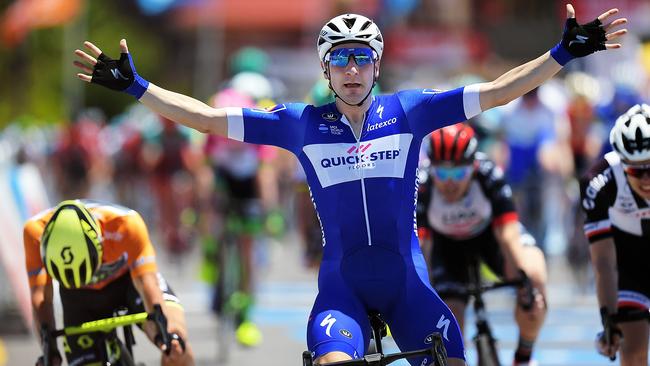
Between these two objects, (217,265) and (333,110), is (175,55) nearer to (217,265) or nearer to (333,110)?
(217,265)

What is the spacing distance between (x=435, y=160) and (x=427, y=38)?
4249cm

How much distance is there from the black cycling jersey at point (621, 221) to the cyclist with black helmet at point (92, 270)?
2.36 meters

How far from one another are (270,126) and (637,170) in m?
1.98

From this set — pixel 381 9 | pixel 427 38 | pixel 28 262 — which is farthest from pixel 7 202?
pixel 427 38

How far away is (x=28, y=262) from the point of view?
7395mm

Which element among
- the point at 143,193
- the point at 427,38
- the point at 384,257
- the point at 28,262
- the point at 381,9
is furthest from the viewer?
the point at 427,38

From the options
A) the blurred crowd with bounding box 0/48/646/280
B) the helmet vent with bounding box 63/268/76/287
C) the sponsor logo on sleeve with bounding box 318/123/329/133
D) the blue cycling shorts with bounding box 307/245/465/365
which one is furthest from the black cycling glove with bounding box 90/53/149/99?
the blurred crowd with bounding box 0/48/646/280

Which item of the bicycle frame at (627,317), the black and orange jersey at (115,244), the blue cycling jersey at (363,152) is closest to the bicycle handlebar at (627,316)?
the bicycle frame at (627,317)

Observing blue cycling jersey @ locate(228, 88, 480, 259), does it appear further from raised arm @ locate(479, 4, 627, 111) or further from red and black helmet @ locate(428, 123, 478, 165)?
red and black helmet @ locate(428, 123, 478, 165)

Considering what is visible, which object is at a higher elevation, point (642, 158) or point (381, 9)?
point (381, 9)

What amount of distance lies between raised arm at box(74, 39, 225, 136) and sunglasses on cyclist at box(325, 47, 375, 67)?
1.95ft

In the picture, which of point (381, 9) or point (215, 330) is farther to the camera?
point (381, 9)

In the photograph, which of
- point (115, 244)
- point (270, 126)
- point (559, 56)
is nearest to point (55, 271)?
point (115, 244)

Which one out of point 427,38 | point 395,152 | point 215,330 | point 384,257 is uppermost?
point 427,38
